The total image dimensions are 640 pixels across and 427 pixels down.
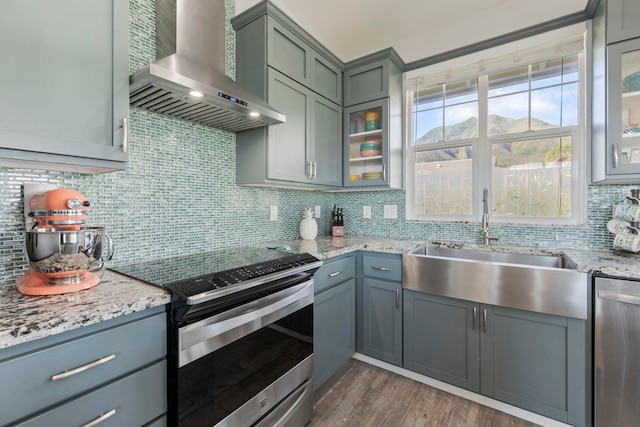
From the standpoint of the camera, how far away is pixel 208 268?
126 cm

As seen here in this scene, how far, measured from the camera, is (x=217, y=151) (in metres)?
1.85

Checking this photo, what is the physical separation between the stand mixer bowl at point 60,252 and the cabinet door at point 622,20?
2826mm

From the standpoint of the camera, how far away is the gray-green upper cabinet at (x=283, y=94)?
5.92 ft

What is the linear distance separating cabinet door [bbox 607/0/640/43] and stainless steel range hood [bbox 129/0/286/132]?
201cm

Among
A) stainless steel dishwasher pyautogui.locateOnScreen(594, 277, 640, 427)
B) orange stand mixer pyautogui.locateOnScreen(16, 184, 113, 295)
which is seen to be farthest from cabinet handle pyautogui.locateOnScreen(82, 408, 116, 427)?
stainless steel dishwasher pyautogui.locateOnScreen(594, 277, 640, 427)

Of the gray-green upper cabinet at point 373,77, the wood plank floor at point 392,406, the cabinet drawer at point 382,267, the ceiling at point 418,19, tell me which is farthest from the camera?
the gray-green upper cabinet at point 373,77

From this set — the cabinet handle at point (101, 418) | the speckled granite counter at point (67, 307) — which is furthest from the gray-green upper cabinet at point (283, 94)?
the cabinet handle at point (101, 418)

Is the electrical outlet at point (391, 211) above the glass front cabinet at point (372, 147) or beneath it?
beneath

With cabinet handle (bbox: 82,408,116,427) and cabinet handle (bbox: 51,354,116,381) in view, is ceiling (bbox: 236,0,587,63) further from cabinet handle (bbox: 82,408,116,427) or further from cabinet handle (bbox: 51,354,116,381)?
cabinet handle (bbox: 82,408,116,427)

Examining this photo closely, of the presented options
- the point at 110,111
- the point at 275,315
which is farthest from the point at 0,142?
the point at 275,315

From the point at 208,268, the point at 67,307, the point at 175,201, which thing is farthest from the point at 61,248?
the point at 175,201

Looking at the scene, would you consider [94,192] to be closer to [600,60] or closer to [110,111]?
[110,111]

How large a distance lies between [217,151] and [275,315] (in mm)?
1158

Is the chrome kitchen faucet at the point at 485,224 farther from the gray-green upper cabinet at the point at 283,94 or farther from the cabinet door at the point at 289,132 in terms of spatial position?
the cabinet door at the point at 289,132
